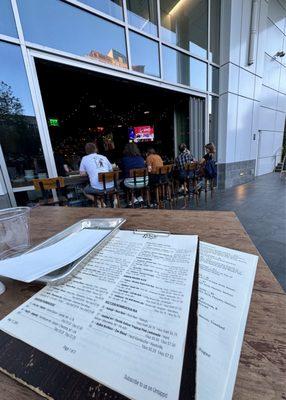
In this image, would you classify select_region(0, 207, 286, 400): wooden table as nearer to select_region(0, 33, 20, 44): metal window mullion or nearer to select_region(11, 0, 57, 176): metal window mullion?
select_region(11, 0, 57, 176): metal window mullion

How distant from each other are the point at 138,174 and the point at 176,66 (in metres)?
→ 2.92

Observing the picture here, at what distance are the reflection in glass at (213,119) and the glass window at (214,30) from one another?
3.09 ft

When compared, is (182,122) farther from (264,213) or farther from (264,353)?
(264,353)

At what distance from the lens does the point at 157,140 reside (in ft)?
25.9

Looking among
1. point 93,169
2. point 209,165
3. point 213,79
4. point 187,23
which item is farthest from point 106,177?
point 187,23

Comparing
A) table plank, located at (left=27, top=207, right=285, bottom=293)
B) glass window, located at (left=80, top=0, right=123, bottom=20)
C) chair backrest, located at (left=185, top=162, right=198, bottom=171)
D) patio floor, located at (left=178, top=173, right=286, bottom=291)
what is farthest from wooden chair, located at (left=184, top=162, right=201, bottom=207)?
table plank, located at (left=27, top=207, right=285, bottom=293)

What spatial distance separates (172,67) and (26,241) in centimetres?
479

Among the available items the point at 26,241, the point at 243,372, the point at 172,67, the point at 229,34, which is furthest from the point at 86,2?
the point at 243,372

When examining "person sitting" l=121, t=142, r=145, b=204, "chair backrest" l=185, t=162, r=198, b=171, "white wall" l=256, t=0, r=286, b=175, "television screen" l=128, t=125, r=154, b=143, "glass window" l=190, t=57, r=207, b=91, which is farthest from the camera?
"television screen" l=128, t=125, r=154, b=143

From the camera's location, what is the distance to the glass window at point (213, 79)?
198 inches

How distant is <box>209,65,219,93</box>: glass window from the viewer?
5030 millimetres

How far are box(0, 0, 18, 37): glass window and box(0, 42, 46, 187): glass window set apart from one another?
14cm

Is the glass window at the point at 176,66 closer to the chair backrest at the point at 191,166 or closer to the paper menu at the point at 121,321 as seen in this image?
the chair backrest at the point at 191,166

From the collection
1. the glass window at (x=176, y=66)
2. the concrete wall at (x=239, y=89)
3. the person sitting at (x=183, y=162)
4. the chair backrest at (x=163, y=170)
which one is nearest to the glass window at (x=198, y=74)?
the glass window at (x=176, y=66)
